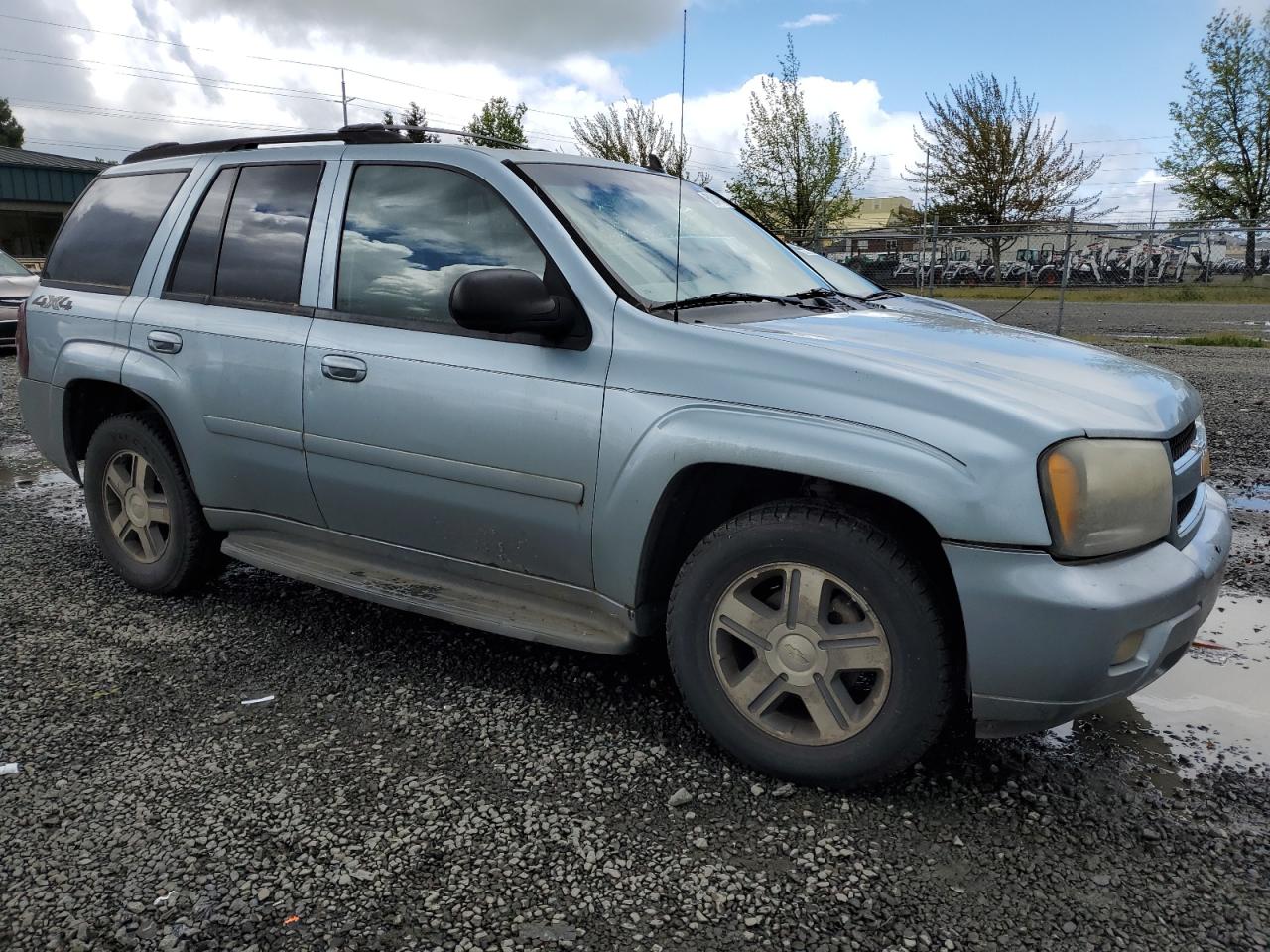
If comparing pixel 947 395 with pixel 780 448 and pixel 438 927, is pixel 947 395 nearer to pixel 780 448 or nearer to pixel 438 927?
pixel 780 448

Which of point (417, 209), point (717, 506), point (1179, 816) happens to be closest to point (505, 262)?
point (417, 209)

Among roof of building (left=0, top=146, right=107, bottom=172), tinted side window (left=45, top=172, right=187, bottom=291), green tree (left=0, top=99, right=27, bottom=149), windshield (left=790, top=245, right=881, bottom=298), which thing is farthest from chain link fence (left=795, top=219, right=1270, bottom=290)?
green tree (left=0, top=99, right=27, bottom=149)

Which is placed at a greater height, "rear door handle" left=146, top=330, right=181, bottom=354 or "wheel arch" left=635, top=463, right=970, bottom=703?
"rear door handle" left=146, top=330, right=181, bottom=354

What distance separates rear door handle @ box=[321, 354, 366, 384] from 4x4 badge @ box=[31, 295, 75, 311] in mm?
1667

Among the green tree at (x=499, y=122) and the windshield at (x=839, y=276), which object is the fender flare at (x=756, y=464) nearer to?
the windshield at (x=839, y=276)

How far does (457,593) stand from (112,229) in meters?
2.44

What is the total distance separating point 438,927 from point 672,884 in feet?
1.79

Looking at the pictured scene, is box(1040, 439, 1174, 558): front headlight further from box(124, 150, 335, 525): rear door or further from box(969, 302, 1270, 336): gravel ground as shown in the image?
box(969, 302, 1270, 336): gravel ground

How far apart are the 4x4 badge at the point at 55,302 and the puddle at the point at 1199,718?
167 inches

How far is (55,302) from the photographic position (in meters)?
4.33

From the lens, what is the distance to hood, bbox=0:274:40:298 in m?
13.1

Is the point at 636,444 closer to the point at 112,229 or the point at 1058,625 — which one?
the point at 1058,625

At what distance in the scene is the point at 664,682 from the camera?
3.42m

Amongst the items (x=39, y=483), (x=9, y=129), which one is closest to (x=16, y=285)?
(x=39, y=483)
